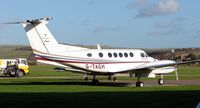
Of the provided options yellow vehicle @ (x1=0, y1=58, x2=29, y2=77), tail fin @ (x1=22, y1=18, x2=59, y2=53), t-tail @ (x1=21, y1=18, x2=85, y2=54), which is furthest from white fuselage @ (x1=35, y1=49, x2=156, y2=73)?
yellow vehicle @ (x1=0, y1=58, x2=29, y2=77)

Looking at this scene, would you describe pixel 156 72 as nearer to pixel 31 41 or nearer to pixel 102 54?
pixel 102 54

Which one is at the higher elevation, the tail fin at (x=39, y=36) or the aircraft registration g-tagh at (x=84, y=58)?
the tail fin at (x=39, y=36)

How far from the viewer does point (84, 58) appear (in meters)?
37.4

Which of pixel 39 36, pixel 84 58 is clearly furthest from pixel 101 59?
pixel 39 36

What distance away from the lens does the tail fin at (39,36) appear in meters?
36.5

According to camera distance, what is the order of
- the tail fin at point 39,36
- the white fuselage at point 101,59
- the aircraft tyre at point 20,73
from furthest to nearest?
the aircraft tyre at point 20,73 → the white fuselage at point 101,59 → the tail fin at point 39,36

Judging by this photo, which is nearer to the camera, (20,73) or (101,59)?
(101,59)

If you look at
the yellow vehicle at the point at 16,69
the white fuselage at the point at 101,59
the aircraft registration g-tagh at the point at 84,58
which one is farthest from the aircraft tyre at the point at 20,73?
the white fuselage at the point at 101,59

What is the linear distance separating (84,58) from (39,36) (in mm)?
3738

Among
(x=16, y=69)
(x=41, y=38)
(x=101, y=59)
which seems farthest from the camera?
(x=16, y=69)

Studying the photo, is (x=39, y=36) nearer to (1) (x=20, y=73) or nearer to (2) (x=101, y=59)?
(2) (x=101, y=59)

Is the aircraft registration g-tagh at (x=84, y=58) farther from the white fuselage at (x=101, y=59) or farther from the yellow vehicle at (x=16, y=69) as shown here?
the yellow vehicle at (x=16, y=69)
